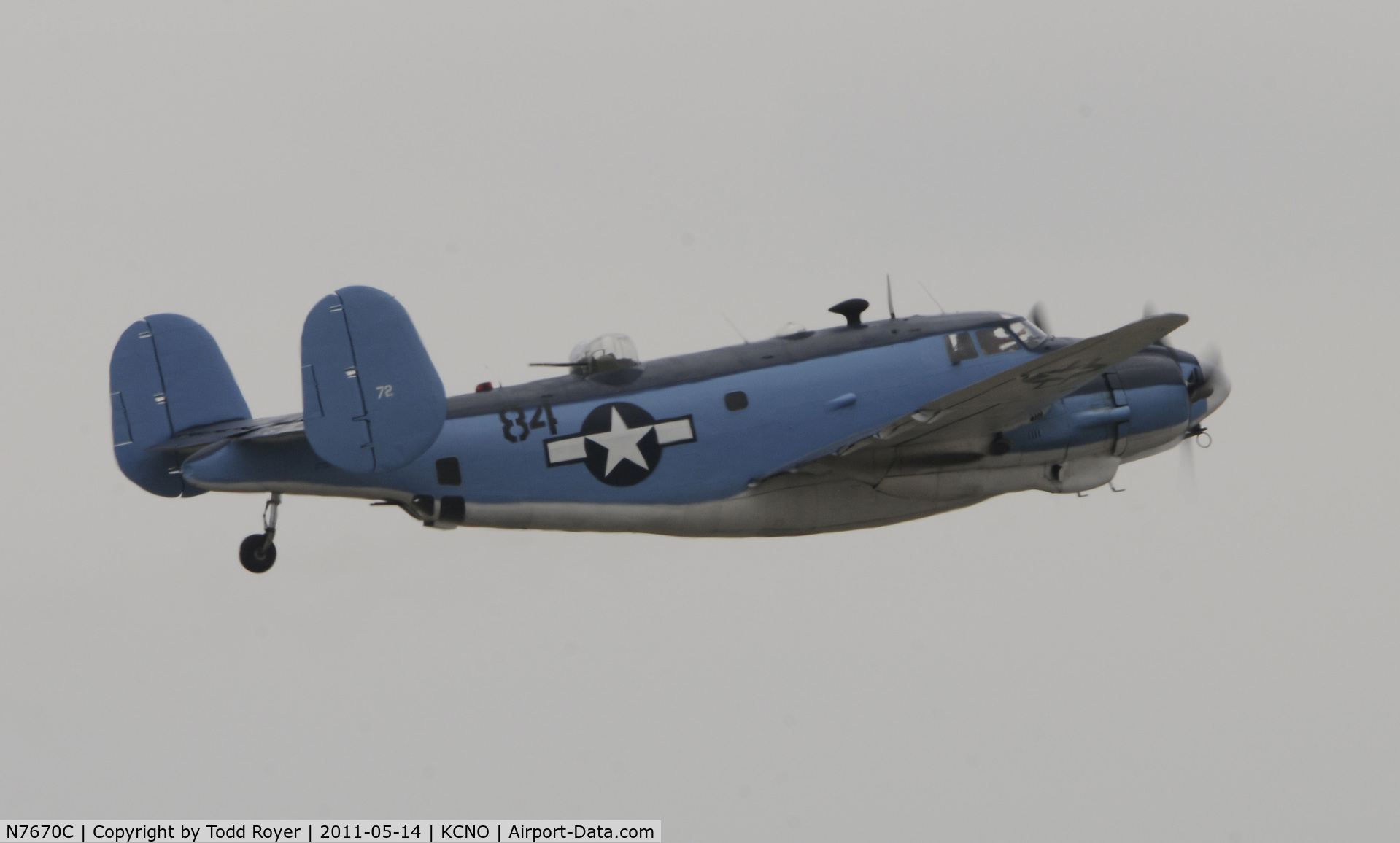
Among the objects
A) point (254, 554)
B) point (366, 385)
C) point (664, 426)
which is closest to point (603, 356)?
point (664, 426)

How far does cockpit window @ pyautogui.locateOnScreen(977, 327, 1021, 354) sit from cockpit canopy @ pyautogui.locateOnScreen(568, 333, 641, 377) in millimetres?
5320

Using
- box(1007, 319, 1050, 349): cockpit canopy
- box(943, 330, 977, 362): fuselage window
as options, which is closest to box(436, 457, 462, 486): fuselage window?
box(943, 330, 977, 362): fuselage window

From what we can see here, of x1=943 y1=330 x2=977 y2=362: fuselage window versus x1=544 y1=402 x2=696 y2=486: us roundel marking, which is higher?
x1=943 y1=330 x2=977 y2=362: fuselage window

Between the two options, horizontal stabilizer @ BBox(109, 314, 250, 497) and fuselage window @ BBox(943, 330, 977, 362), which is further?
fuselage window @ BBox(943, 330, 977, 362)

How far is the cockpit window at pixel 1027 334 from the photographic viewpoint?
1090 inches

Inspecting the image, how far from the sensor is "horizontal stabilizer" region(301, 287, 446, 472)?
71.5 ft

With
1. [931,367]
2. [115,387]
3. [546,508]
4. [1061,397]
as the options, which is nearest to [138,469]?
[115,387]

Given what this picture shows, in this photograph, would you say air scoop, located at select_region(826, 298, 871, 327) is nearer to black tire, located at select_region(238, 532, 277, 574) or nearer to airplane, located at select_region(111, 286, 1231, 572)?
airplane, located at select_region(111, 286, 1231, 572)

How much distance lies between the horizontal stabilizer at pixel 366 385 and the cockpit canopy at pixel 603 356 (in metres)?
3.15

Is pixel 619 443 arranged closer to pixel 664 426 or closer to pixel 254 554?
pixel 664 426

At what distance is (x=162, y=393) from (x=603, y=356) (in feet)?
18.9

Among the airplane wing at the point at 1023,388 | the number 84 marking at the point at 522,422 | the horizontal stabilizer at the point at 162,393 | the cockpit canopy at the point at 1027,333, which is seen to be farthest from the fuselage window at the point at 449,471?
the cockpit canopy at the point at 1027,333

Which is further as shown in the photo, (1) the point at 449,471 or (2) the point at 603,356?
(2) the point at 603,356

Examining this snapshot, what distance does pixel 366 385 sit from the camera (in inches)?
864
